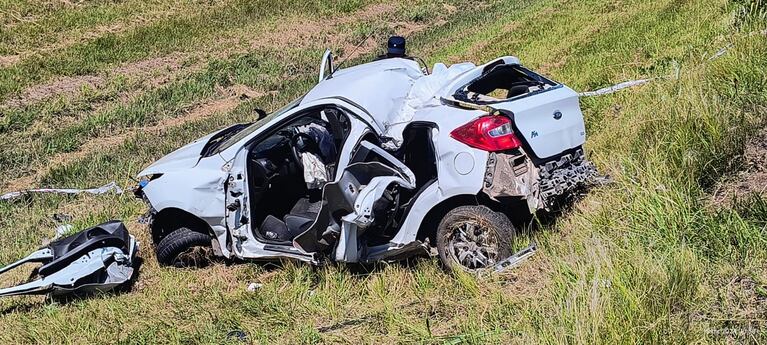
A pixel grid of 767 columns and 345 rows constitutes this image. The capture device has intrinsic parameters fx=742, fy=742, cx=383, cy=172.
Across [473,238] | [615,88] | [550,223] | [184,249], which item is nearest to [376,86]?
[473,238]

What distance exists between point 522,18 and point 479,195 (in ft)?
44.5

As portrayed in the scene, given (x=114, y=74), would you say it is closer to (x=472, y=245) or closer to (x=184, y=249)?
(x=184, y=249)

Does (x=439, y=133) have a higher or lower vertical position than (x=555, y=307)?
higher

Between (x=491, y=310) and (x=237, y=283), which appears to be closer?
(x=491, y=310)

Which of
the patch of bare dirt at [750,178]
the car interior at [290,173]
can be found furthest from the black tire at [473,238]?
the patch of bare dirt at [750,178]

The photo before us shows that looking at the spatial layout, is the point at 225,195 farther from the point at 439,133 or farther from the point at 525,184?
the point at 525,184

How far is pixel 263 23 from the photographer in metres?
19.8

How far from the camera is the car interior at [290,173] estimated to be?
5816mm

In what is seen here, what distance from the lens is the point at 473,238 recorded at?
16.6ft

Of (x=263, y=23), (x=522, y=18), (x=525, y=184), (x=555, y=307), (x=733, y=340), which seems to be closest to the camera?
(x=733, y=340)

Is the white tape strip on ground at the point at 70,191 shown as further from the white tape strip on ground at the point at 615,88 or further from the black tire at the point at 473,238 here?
the white tape strip on ground at the point at 615,88

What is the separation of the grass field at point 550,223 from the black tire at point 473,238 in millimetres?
173

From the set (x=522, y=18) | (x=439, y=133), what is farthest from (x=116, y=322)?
(x=522, y=18)

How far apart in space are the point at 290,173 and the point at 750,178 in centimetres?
345
